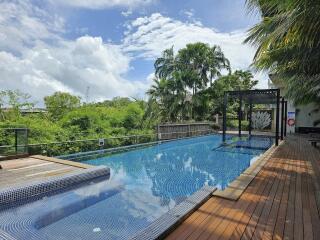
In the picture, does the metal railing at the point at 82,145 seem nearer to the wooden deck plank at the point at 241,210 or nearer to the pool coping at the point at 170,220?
the pool coping at the point at 170,220

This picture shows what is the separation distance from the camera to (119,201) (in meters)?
5.05

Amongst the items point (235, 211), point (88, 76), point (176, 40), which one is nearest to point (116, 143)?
point (235, 211)

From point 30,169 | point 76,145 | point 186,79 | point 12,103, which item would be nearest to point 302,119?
point 186,79

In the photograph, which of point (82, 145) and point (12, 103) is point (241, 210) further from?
point (12, 103)

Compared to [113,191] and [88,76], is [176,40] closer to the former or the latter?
[88,76]

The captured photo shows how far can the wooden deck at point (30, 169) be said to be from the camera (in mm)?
5230

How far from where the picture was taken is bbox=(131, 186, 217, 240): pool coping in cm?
270

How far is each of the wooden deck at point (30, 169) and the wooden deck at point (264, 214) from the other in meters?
3.77

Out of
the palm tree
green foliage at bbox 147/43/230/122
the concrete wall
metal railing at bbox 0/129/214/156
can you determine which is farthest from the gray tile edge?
the concrete wall

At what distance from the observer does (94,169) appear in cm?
622

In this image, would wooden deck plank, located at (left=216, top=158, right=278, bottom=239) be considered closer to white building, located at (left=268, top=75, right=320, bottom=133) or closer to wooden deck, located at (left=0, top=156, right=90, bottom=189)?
wooden deck, located at (left=0, top=156, right=90, bottom=189)

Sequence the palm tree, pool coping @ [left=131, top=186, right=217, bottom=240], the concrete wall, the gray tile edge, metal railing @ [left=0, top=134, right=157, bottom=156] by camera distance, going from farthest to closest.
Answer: the concrete wall → metal railing @ [left=0, top=134, right=157, bottom=156] → the gray tile edge → the palm tree → pool coping @ [left=131, top=186, right=217, bottom=240]

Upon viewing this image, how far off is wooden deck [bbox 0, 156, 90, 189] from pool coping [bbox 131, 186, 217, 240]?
3392 millimetres

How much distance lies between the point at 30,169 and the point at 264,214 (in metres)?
5.40
